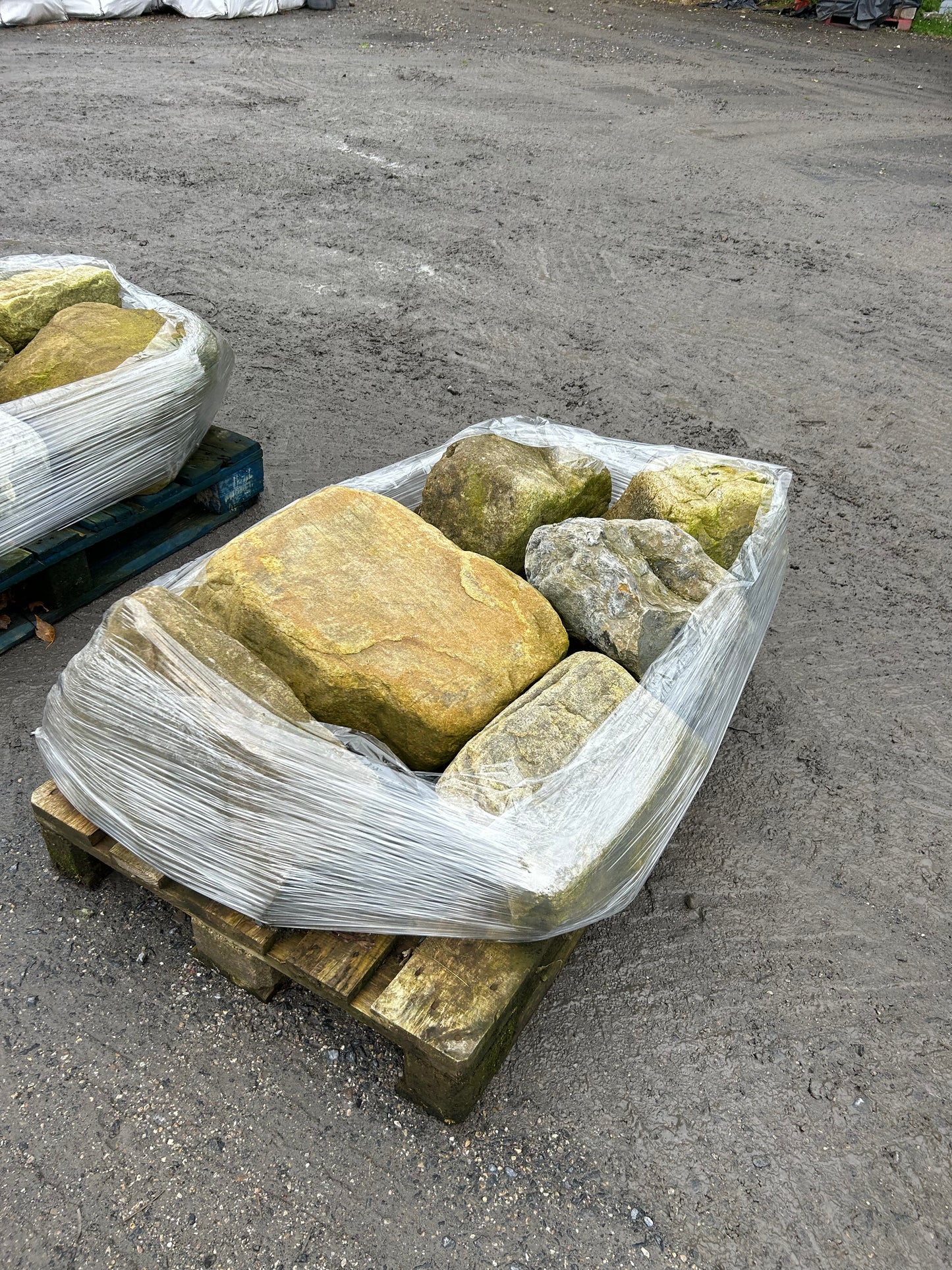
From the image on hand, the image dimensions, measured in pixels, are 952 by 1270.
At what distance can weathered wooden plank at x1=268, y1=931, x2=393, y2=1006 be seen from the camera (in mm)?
1932

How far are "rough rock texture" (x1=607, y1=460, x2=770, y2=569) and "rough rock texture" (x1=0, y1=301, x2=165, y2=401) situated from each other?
1755mm

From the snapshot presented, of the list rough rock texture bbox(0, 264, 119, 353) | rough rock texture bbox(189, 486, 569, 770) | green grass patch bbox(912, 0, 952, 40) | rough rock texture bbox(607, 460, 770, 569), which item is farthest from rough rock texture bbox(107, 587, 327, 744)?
green grass patch bbox(912, 0, 952, 40)

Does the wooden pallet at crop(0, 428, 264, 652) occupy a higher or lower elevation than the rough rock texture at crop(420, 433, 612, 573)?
lower

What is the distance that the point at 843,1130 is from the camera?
205 cm

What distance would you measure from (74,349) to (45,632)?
94 centimetres

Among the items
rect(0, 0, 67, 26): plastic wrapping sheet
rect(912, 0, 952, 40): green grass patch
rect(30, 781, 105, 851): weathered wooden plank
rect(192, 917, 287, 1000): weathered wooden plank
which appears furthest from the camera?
rect(912, 0, 952, 40): green grass patch

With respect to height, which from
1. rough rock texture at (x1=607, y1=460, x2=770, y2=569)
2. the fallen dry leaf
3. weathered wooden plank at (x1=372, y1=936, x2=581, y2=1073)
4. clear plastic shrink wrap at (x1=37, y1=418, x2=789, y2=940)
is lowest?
the fallen dry leaf

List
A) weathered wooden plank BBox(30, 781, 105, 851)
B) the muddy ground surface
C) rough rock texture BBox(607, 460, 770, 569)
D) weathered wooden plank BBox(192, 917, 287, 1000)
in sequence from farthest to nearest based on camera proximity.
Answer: rough rock texture BBox(607, 460, 770, 569) → weathered wooden plank BBox(30, 781, 105, 851) → weathered wooden plank BBox(192, 917, 287, 1000) → the muddy ground surface

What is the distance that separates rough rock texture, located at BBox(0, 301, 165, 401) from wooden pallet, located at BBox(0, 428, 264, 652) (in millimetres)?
454

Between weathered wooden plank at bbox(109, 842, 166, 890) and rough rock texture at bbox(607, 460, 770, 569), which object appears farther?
rough rock texture at bbox(607, 460, 770, 569)

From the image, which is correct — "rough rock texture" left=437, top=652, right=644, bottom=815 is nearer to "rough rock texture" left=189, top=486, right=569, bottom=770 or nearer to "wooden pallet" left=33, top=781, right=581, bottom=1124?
"rough rock texture" left=189, top=486, right=569, bottom=770

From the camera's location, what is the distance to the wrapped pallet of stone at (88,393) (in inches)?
112

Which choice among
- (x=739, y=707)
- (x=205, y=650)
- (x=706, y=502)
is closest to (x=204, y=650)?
(x=205, y=650)

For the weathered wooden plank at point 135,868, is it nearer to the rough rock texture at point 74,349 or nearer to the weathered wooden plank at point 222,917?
the weathered wooden plank at point 222,917
